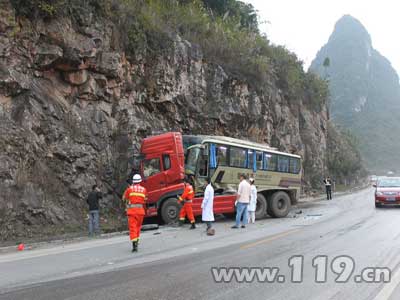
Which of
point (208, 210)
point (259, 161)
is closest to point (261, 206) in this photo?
point (259, 161)

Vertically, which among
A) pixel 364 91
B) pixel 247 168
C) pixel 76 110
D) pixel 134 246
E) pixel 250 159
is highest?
pixel 364 91

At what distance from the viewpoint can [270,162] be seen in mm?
20594

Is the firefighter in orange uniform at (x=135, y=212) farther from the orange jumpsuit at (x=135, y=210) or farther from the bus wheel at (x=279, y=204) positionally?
the bus wheel at (x=279, y=204)

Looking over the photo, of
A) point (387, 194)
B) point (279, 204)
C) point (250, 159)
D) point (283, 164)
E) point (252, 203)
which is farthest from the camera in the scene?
point (387, 194)

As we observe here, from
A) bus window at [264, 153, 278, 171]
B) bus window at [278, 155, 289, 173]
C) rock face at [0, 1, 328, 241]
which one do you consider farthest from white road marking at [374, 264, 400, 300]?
bus window at [278, 155, 289, 173]

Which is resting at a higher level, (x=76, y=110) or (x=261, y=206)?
(x=76, y=110)

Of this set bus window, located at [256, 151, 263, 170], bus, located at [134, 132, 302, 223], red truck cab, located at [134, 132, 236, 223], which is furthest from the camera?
bus window, located at [256, 151, 263, 170]

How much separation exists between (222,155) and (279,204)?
3.65m

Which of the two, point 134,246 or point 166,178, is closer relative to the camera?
point 134,246

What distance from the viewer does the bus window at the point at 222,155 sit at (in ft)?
60.7

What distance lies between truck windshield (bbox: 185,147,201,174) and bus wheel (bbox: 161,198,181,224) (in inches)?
64.8

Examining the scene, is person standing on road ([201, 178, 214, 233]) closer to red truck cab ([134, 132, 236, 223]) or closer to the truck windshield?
red truck cab ([134, 132, 236, 223])

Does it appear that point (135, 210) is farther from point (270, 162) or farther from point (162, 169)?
point (270, 162)

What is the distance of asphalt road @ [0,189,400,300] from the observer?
6422mm
